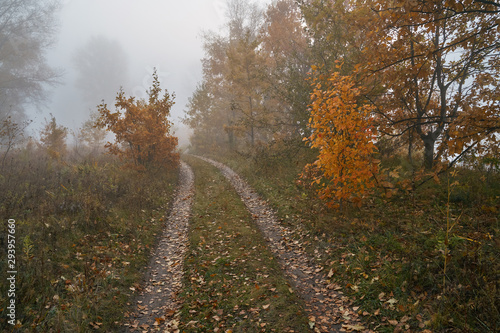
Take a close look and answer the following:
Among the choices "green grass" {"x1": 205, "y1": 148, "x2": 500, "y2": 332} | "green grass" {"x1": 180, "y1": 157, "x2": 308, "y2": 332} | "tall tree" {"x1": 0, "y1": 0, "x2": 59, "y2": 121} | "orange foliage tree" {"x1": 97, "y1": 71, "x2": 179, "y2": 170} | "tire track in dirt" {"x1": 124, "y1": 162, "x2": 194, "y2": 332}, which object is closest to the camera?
"green grass" {"x1": 205, "y1": 148, "x2": 500, "y2": 332}

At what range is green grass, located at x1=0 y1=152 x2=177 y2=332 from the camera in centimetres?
460

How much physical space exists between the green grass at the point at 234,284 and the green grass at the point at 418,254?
131 centimetres

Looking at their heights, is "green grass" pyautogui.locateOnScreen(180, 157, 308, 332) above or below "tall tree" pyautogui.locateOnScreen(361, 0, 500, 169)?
below

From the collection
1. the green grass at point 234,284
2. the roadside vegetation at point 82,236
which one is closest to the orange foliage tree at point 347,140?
the green grass at point 234,284

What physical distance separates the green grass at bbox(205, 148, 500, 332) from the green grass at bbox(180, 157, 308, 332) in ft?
4.28

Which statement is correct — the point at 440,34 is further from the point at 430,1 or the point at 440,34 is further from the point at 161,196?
the point at 161,196

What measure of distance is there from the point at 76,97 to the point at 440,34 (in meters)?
90.2

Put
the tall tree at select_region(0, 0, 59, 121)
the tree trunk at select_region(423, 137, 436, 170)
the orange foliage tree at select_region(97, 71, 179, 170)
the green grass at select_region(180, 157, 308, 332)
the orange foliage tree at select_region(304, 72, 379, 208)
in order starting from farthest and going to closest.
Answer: the tall tree at select_region(0, 0, 59, 121) → the orange foliage tree at select_region(97, 71, 179, 170) → the tree trunk at select_region(423, 137, 436, 170) → the orange foliage tree at select_region(304, 72, 379, 208) → the green grass at select_region(180, 157, 308, 332)

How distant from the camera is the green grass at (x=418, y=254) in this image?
379cm

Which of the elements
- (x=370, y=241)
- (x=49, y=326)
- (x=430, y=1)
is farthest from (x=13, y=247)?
(x=430, y=1)

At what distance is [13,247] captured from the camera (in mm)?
5773

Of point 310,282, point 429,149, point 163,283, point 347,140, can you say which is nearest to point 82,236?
point 163,283

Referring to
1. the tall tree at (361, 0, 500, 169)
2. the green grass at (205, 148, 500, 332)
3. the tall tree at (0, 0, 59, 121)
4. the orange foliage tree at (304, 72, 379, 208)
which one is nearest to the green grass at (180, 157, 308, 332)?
the green grass at (205, 148, 500, 332)

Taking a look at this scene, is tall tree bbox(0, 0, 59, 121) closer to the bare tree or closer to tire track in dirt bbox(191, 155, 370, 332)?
tire track in dirt bbox(191, 155, 370, 332)
